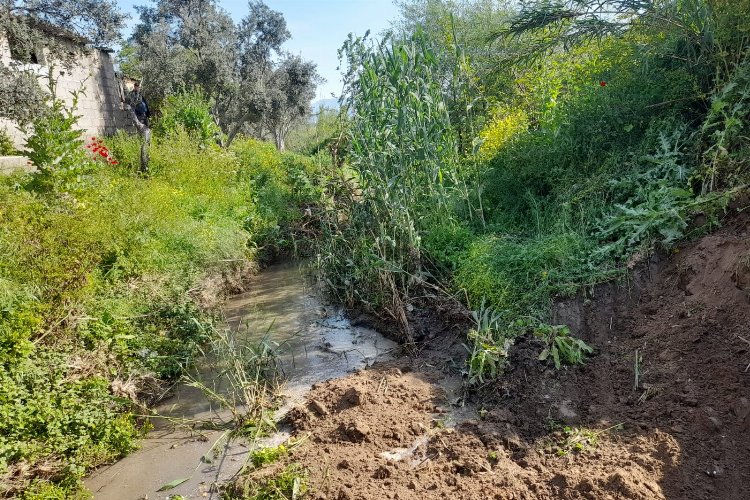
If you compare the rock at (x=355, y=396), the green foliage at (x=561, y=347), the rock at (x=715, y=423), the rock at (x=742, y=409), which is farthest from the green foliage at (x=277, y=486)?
the rock at (x=742, y=409)

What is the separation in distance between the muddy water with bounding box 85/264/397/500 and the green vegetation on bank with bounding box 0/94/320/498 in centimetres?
23

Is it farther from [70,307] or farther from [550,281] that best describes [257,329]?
[550,281]

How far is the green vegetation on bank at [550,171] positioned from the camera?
4.74 m

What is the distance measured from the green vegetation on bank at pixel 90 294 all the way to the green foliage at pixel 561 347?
320cm

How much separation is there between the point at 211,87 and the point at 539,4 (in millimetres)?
13249

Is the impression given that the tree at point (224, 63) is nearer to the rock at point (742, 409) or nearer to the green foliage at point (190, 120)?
the green foliage at point (190, 120)

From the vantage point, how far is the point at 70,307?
14.9 feet

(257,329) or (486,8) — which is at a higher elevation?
(486,8)

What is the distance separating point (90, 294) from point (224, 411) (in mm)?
1886

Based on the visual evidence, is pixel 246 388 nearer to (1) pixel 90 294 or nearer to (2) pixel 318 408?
(2) pixel 318 408

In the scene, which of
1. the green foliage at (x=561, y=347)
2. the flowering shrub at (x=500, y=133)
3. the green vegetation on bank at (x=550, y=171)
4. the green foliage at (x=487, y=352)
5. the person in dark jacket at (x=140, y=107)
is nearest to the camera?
the green foliage at (x=561, y=347)

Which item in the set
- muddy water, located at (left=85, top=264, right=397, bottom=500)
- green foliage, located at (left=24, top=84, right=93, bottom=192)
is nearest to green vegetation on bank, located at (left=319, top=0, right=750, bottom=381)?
muddy water, located at (left=85, top=264, right=397, bottom=500)

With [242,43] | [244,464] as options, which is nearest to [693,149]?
[244,464]

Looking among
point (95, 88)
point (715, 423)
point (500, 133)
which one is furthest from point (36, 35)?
point (715, 423)
